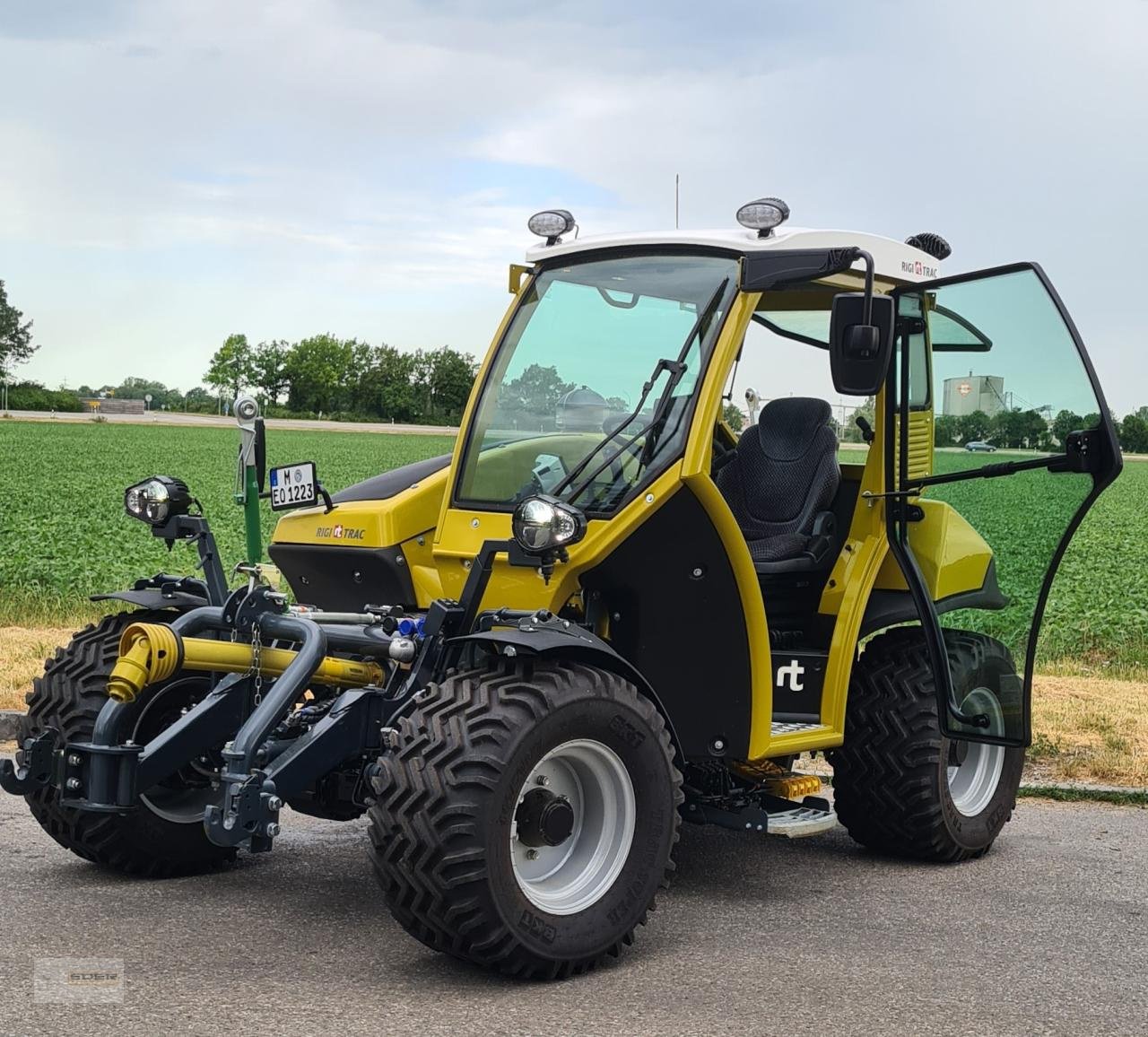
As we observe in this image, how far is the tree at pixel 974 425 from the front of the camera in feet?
19.8

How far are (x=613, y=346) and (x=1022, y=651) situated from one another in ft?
6.92

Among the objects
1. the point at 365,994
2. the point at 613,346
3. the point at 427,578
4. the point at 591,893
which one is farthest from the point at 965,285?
the point at 365,994

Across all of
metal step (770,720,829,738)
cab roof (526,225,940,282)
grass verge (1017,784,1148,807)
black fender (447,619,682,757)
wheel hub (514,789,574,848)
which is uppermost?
cab roof (526,225,940,282)

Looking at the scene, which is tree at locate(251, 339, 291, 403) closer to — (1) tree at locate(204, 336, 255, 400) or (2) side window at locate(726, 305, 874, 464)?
(1) tree at locate(204, 336, 255, 400)

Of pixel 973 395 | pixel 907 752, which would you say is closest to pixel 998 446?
pixel 973 395

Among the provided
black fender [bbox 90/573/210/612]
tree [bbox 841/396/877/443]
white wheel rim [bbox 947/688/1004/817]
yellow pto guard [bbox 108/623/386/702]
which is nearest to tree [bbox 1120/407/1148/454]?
tree [bbox 841/396/877/443]

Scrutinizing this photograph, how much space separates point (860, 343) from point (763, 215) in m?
0.77

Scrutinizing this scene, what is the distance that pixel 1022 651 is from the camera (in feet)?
20.4

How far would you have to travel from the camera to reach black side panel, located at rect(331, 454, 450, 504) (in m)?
6.02

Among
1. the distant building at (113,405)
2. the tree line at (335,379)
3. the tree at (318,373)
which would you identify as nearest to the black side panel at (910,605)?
the tree line at (335,379)


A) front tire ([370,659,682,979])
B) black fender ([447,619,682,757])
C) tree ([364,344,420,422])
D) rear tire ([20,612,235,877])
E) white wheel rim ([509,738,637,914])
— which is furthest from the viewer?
tree ([364,344,420,422])

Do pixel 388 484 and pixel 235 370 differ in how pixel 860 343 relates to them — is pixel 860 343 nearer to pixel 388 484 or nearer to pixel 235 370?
pixel 388 484

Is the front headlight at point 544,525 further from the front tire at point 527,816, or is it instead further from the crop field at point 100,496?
the crop field at point 100,496

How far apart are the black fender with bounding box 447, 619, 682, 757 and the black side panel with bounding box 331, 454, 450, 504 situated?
1.14m
